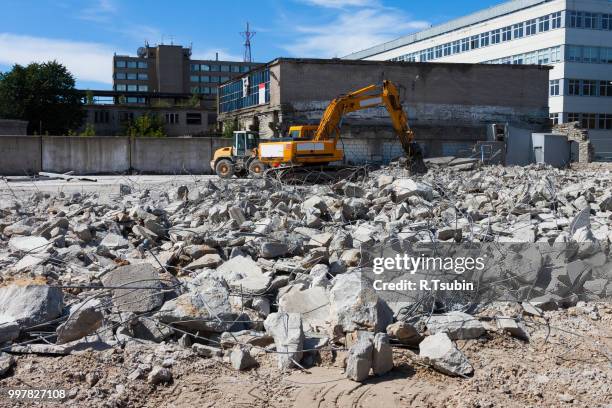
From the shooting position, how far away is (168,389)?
185 inches

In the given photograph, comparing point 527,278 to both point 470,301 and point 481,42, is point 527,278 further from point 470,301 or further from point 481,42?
point 481,42

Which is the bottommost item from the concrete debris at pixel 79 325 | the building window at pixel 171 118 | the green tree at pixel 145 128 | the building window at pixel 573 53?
the concrete debris at pixel 79 325

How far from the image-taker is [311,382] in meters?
4.89

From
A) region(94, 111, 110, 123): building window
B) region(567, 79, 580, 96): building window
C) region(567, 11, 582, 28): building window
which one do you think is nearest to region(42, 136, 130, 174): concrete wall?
region(567, 79, 580, 96): building window

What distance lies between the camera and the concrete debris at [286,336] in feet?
16.7

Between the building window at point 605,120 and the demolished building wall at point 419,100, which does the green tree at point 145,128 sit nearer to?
the demolished building wall at point 419,100

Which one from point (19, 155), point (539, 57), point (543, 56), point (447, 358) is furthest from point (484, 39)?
point (447, 358)

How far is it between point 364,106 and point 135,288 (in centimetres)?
1910

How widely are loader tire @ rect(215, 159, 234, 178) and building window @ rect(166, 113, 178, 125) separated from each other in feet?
148

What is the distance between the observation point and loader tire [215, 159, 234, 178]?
82.0 feet

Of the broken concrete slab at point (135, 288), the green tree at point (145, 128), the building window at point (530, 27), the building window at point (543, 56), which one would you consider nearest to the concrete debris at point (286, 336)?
the broken concrete slab at point (135, 288)

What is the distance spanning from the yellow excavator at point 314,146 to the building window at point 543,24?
32.8 meters

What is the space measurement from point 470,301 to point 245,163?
18.7 meters

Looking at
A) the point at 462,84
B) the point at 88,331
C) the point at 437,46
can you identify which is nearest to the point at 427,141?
the point at 462,84
